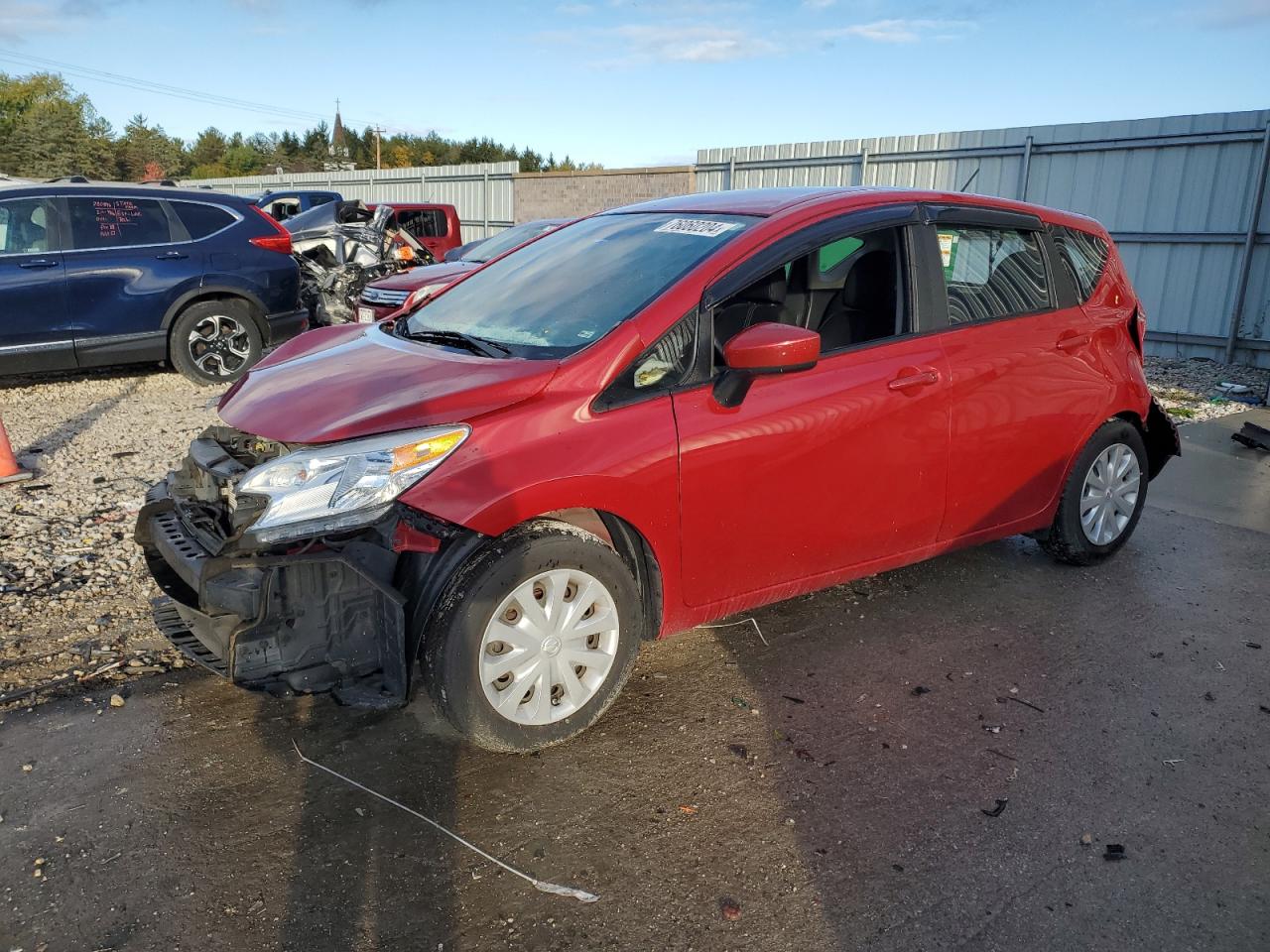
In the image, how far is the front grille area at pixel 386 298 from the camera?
8.95 meters

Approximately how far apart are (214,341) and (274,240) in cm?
118

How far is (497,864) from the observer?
2639 millimetres

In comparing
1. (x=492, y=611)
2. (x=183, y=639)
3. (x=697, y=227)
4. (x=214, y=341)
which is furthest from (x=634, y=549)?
(x=214, y=341)

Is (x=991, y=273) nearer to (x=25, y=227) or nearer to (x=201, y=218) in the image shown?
(x=201, y=218)

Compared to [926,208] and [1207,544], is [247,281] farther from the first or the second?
[1207,544]

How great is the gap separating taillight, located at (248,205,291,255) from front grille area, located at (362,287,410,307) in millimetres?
1162

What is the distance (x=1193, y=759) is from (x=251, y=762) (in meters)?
3.12

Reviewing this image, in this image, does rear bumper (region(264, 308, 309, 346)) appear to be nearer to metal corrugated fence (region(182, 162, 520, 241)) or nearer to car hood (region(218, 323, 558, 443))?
car hood (region(218, 323, 558, 443))

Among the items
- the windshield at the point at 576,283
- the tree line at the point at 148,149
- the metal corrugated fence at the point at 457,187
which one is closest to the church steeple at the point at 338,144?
the tree line at the point at 148,149

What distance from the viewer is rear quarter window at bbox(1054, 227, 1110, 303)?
4.64m

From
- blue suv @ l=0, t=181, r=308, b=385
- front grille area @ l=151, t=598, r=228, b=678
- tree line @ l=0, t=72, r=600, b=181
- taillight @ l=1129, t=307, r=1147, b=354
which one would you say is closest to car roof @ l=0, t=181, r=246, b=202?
blue suv @ l=0, t=181, r=308, b=385

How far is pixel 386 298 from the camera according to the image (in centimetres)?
899

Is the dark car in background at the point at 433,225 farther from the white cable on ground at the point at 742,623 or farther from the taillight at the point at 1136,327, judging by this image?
the white cable on ground at the point at 742,623

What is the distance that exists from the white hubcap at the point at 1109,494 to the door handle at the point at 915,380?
1.34 meters
